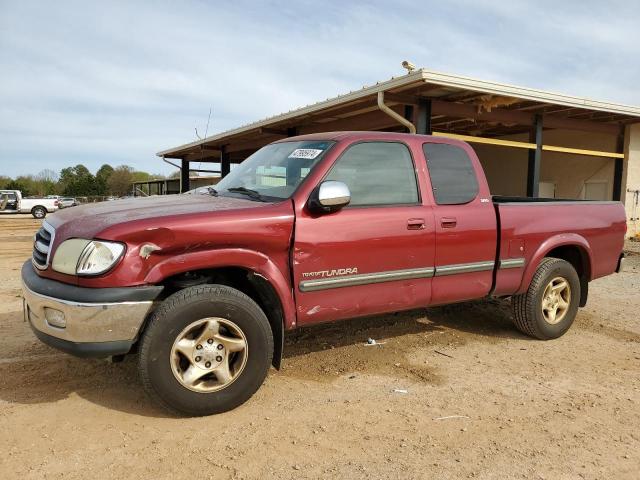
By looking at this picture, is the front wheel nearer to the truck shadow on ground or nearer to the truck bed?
the truck shadow on ground

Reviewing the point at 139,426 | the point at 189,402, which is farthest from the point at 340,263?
the point at 139,426

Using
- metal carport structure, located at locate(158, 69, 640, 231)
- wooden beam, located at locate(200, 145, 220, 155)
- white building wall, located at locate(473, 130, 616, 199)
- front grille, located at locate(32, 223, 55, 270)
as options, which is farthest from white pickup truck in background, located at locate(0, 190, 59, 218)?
front grille, located at locate(32, 223, 55, 270)

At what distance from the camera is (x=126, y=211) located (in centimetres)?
333

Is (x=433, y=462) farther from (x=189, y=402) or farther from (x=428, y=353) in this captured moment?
(x=428, y=353)

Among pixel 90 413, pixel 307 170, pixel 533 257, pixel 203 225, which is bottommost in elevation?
pixel 90 413

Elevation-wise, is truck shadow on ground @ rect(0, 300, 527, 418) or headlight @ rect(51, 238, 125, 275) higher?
headlight @ rect(51, 238, 125, 275)

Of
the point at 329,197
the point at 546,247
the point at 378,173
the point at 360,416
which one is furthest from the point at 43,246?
the point at 546,247

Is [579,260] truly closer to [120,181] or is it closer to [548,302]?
[548,302]

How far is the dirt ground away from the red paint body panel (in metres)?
0.60

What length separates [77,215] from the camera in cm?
337

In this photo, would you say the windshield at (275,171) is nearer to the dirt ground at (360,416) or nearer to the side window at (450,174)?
the side window at (450,174)

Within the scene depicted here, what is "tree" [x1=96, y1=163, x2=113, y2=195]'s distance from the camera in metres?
74.5

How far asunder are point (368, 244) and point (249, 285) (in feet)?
3.05

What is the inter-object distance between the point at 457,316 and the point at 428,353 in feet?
5.00
